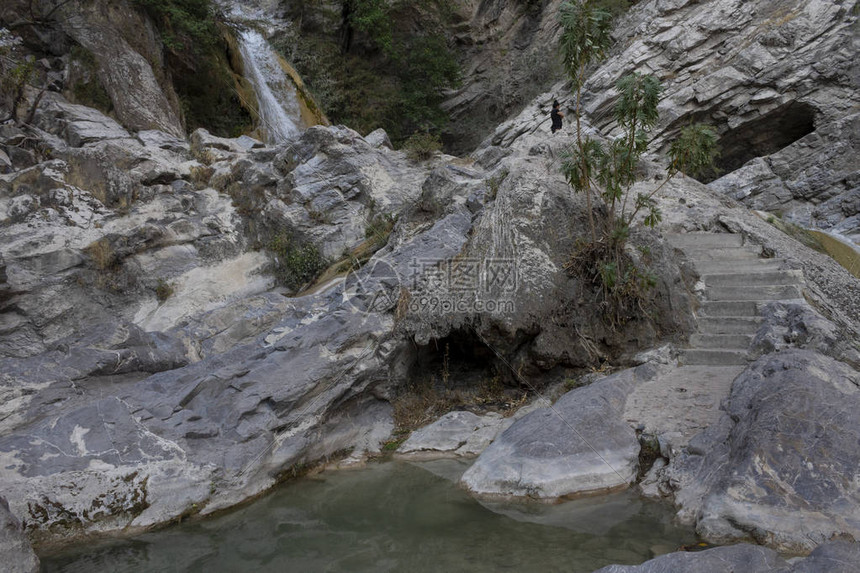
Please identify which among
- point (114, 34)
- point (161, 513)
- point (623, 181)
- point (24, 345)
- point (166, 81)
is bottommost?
point (161, 513)

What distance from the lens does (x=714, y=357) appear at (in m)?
6.84

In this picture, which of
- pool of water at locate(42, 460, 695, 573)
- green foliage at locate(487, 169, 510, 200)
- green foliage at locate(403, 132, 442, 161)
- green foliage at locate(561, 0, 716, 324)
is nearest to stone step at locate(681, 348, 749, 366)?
green foliage at locate(561, 0, 716, 324)

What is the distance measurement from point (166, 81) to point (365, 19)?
28.4ft

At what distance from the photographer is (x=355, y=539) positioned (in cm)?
479

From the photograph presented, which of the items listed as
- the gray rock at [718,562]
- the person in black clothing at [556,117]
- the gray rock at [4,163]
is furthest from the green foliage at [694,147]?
the gray rock at [4,163]

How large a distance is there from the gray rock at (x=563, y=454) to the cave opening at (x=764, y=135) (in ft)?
45.0

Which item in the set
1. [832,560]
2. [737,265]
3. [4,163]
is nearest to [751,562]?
[832,560]

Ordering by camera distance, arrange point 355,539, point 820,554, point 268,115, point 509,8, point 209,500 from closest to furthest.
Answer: point 820,554, point 355,539, point 209,500, point 268,115, point 509,8

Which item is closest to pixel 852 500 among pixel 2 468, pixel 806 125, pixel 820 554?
pixel 820 554

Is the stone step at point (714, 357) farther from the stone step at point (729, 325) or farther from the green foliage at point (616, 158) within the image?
the green foliage at point (616, 158)

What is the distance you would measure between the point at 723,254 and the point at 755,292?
1.25 meters

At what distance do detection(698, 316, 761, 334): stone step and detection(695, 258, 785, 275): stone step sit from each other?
3.62ft

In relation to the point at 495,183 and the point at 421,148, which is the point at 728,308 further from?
the point at 421,148

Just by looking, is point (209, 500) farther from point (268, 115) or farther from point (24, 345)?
point (268, 115)
